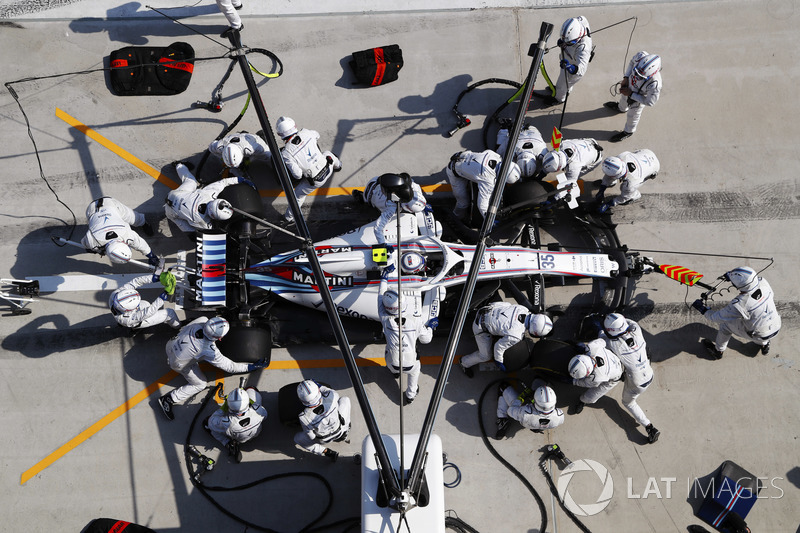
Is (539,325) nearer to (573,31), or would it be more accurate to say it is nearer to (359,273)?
(359,273)

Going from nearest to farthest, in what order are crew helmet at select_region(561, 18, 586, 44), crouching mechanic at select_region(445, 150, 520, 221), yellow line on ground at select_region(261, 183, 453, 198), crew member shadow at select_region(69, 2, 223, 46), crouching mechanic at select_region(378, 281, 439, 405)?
crouching mechanic at select_region(378, 281, 439, 405) → crouching mechanic at select_region(445, 150, 520, 221) → crew helmet at select_region(561, 18, 586, 44) → yellow line on ground at select_region(261, 183, 453, 198) → crew member shadow at select_region(69, 2, 223, 46)

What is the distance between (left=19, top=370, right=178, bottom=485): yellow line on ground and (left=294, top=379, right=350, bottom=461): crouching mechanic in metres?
2.27

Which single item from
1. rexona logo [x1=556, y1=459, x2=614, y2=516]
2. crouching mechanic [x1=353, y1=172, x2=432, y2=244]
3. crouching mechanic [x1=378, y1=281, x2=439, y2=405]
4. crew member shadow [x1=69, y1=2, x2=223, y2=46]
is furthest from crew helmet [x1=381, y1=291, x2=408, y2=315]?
crew member shadow [x1=69, y1=2, x2=223, y2=46]

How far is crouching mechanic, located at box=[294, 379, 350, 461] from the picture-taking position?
282 inches

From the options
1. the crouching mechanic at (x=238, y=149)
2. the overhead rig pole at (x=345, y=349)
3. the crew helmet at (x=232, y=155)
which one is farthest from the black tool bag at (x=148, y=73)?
the overhead rig pole at (x=345, y=349)

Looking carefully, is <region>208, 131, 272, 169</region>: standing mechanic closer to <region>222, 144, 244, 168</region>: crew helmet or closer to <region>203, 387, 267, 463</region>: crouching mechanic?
<region>222, 144, 244, 168</region>: crew helmet

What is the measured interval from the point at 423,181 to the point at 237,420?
4.64 meters

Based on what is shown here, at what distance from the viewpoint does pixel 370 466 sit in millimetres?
6617

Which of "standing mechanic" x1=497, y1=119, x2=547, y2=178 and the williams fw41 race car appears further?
"standing mechanic" x1=497, y1=119, x2=547, y2=178

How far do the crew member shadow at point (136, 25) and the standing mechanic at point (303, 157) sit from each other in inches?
128

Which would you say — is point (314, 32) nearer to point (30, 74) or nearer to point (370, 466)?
point (30, 74)

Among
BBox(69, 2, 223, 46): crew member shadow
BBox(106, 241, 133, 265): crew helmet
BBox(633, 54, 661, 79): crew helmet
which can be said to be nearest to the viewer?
BBox(106, 241, 133, 265): crew helmet

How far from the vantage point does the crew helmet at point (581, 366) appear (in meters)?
7.39

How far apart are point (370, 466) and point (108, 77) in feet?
25.7
